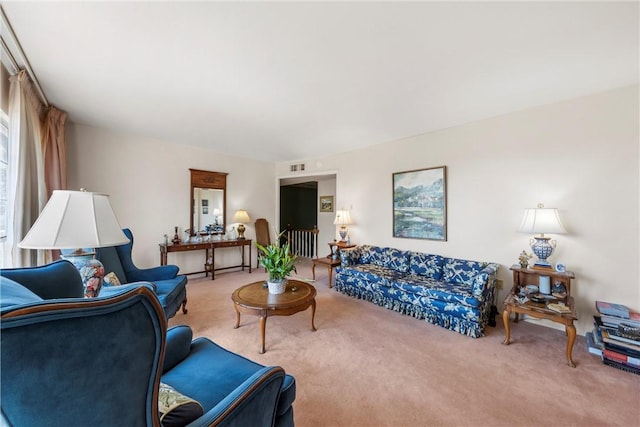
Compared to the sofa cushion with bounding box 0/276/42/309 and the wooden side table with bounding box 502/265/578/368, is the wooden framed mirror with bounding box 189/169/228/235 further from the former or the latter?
the wooden side table with bounding box 502/265/578/368

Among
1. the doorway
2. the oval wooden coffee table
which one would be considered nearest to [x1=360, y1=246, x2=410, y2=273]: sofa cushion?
the oval wooden coffee table

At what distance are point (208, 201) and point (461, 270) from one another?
4617 mm

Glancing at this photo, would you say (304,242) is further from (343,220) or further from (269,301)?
(269,301)

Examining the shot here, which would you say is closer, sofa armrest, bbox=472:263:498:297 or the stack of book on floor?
the stack of book on floor

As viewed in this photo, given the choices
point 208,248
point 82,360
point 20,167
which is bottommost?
point 208,248

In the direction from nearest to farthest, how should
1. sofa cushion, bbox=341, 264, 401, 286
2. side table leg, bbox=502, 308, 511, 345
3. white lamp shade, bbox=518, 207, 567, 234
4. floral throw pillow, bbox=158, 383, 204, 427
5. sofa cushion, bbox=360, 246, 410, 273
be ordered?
floral throw pillow, bbox=158, 383, 204, 427
side table leg, bbox=502, 308, 511, 345
white lamp shade, bbox=518, 207, 567, 234
sofa cushion, bbox=341, 264, 401, 286
sofa cushion, bbox=360, 246, 410, 273

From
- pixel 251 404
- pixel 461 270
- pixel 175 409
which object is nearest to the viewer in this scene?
pixel 175 409

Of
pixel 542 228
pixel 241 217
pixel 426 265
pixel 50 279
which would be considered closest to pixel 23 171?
pixel 50 279

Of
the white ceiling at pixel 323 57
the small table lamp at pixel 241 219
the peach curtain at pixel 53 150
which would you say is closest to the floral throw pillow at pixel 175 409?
the white ceiling at pixel 323 57

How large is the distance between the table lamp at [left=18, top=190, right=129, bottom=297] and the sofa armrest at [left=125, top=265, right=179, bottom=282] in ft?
5.33

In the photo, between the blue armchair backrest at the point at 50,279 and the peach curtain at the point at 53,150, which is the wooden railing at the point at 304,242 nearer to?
the peach curtain at the point at 53,150

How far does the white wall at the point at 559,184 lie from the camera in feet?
8.22

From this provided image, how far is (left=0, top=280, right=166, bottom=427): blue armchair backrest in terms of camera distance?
51cm

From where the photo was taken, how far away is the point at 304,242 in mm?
7301
